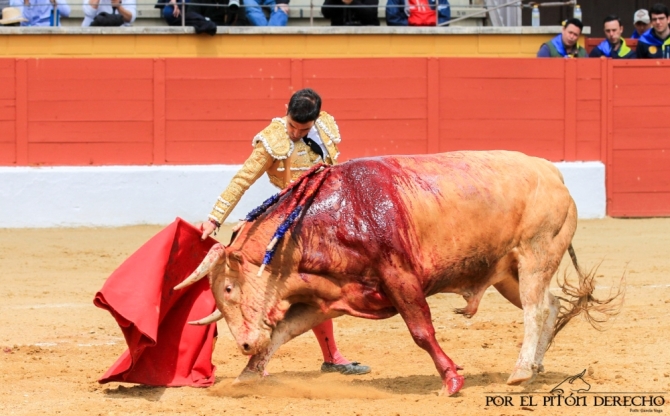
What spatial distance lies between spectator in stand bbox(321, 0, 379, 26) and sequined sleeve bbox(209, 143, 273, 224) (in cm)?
621

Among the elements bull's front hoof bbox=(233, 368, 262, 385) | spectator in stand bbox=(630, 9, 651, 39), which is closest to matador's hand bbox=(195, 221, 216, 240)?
bull's front hoof bbox=(233, 368, 262, 385)

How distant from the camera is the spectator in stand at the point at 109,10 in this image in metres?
10.6

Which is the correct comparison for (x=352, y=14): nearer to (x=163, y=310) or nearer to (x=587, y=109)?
(x=587, y=109)

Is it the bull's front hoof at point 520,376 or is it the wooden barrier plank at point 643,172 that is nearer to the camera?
the bull's front hoof at point 520,376

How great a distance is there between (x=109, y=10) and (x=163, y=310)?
6.57 meters

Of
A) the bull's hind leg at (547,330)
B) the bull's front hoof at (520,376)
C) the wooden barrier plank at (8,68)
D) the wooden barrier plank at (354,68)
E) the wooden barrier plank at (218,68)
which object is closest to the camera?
the bull's front hoof at (520,376)

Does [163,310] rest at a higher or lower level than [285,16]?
lower

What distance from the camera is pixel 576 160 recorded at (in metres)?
10.8

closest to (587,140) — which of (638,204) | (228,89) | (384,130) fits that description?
(638,204)

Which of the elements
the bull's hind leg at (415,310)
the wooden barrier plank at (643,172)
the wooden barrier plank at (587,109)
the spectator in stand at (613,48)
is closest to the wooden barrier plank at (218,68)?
the wooden barrier plank at (587,109)

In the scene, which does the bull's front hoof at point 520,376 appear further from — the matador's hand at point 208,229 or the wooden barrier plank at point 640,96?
the wooden barrier plank at point 640,96

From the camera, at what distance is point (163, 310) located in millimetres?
4762

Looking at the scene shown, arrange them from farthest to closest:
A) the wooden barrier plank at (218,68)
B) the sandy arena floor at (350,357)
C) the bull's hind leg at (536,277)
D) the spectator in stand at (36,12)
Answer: the spectator in stand at (36,12) → the wooden barrier plank at (218,68) → the bull's hind leg at (536,277) → the sandy arena floor at (350,357)

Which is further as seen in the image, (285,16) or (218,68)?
(285,16)
